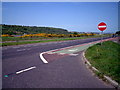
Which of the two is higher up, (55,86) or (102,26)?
(102,26)

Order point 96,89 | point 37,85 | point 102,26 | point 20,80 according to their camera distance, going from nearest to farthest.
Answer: point 96,89 → point 37,85 → point 20,80 → point 102,26

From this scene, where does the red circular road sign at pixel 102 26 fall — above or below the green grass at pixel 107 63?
above

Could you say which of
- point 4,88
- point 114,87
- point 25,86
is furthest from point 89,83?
point 4,88

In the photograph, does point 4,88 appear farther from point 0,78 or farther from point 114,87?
point 114,87

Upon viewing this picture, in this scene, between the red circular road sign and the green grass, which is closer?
the green grass

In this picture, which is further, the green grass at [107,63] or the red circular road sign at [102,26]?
the red circular road sign at [102,26]

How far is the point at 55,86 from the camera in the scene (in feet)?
13.4

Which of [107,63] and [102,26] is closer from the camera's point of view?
[107,63]

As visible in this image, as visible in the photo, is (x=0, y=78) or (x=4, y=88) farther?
(x=0, y=78)

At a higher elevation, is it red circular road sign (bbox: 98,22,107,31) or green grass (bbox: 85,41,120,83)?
red circular road sign (bbox: 98,22,107,31)

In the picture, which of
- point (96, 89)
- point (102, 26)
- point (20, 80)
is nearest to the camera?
point (96, 89)

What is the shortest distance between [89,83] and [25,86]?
2376 mm

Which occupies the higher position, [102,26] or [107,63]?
[102,26]

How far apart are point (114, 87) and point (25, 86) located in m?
3.13
